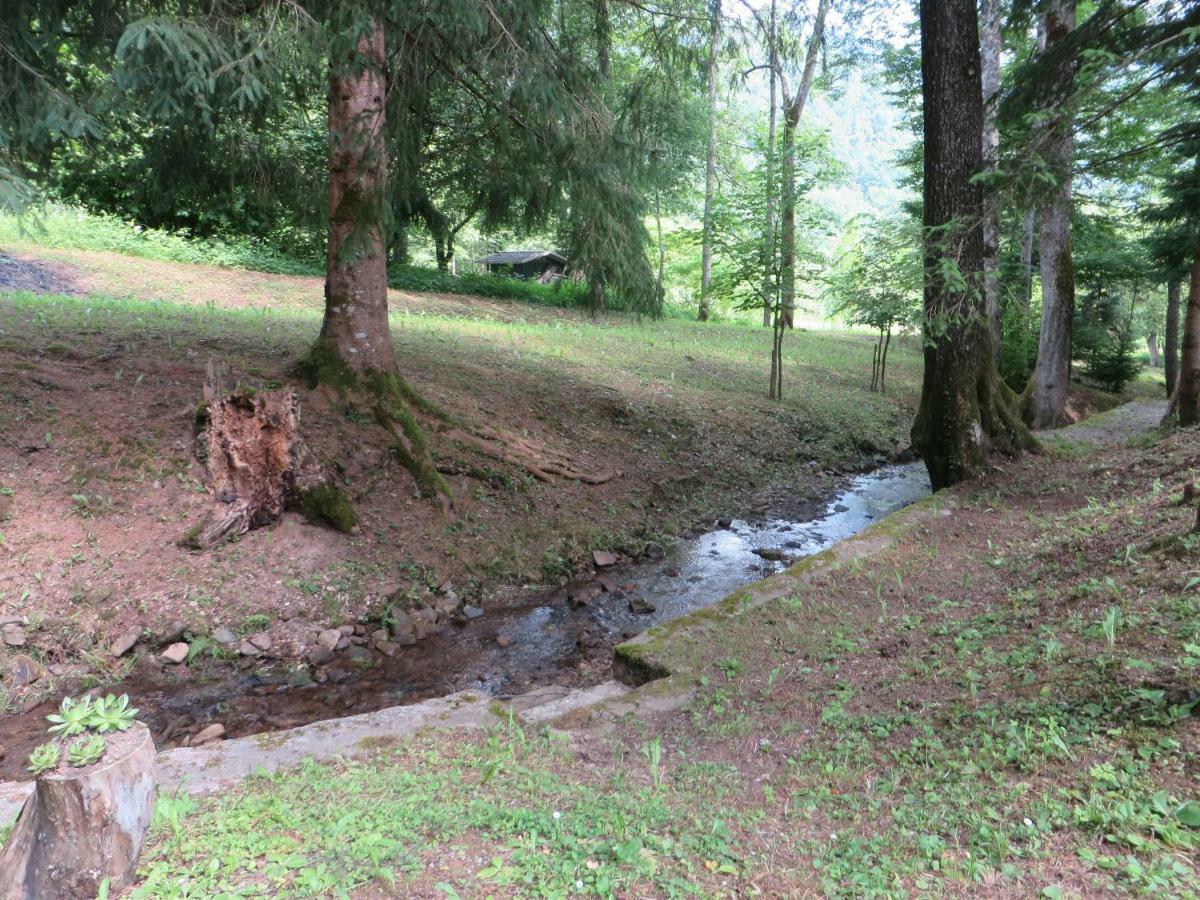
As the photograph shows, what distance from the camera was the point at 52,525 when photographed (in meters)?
5.68

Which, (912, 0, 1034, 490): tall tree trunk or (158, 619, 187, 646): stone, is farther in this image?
(912, 0, 1034, 490): tall tree trunk

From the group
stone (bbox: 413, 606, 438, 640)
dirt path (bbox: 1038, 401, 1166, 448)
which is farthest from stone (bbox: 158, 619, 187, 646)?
dirt path (bbox: 1038, 401, 1166, 448)

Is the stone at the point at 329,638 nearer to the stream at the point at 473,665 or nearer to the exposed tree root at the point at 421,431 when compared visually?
the stream at the point at 473,665

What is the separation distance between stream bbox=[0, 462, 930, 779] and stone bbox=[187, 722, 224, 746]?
9cm

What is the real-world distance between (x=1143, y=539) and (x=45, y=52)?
8.89 m

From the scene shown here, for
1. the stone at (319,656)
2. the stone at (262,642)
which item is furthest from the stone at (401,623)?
the stone at (262,642)

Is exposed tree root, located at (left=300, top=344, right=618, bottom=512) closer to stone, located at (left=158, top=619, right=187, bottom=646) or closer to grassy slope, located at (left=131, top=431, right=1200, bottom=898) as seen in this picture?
stone, located at (left=158, top=619, right=187, bottom=646)

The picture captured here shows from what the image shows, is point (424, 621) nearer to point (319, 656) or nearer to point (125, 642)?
point (319, 656)

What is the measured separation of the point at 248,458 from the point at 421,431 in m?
1.95

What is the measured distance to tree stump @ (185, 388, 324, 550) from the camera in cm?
626

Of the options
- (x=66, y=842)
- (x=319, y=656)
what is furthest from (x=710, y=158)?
(x=66, y=842)

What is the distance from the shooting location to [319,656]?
5621 millimetres

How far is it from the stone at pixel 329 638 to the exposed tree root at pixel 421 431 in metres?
1.92

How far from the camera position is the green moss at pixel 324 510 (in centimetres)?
675
